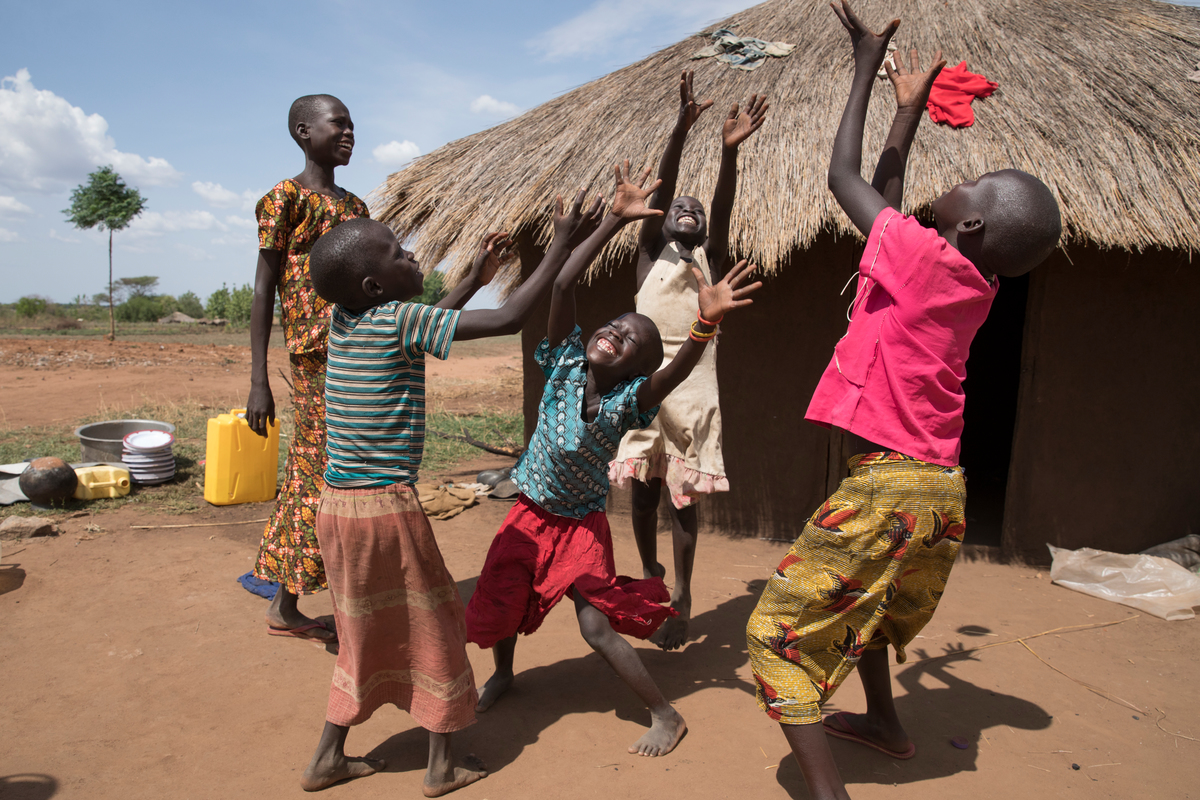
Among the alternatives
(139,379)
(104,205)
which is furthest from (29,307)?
(139,379)

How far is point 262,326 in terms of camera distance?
9.75ft

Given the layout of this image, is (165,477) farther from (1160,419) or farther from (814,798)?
(1160,419)

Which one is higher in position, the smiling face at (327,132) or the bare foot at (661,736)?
the smiling face at (327,132)

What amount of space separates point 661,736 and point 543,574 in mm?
620

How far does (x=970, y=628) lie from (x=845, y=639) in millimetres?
1863

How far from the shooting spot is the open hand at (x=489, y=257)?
2.29 meters

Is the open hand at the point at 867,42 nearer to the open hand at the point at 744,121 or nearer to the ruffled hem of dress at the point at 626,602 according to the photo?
the open hand at the point at 744,121

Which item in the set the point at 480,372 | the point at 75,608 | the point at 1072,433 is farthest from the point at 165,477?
the point at 480,372

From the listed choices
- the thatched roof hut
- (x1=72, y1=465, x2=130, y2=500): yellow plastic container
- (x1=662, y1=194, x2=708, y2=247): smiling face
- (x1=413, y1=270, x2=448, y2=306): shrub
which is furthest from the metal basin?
(x1=662, y1=194, x2=708, y2=247): smiling face

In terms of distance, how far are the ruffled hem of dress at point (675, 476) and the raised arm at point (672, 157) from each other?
30.5 inches

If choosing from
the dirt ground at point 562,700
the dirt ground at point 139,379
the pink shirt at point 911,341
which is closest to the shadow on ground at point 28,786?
the dirt ground at point 562,700

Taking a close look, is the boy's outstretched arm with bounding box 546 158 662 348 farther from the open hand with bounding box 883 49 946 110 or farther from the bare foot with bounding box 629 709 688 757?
the bare foot with bounding box 629 709 688 757

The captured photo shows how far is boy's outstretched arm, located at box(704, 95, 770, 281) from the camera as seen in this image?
2361 mm

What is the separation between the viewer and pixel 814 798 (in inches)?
70.5
